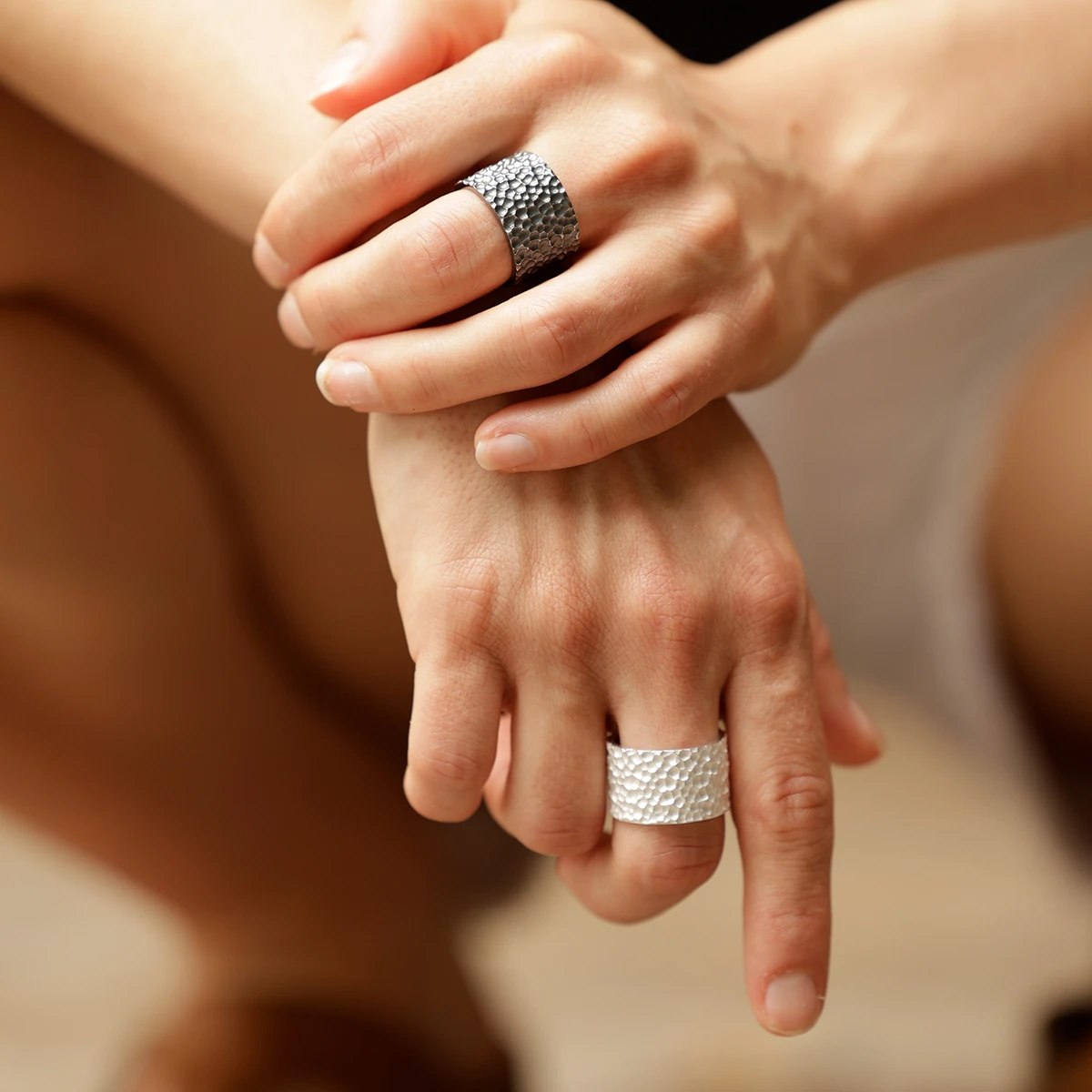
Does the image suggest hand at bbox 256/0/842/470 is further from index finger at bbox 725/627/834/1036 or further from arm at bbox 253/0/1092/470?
index finger at bbox 725/627/834/1036

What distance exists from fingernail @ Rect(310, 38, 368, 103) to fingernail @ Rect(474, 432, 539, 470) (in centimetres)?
22

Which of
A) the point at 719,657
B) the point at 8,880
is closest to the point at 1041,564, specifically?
Answer: the point at 719,657

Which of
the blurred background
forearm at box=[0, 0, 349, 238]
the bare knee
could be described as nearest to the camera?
forearm at box=[0, 0, 349, 238]

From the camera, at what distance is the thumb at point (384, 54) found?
579 mm

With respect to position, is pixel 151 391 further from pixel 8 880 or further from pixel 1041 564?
pixel 1041 564

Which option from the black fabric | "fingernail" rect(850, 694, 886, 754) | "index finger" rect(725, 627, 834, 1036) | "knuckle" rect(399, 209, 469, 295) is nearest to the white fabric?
the black fabric

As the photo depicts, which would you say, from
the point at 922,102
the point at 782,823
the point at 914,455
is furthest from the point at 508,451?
the point at 914,455

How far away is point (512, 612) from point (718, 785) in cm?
16

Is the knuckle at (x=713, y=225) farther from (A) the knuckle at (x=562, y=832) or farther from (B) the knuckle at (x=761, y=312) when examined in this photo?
(A) the knuckle at (x=562, y=832)

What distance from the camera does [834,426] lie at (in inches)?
43.6

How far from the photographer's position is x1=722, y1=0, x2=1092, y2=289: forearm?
2.29 feet

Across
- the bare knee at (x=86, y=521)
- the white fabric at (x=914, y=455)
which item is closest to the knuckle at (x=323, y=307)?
the bare knee at (x=86, y=521)

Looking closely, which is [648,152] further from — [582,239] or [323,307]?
[323,307]

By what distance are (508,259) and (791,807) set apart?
0.35m
